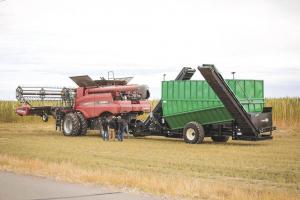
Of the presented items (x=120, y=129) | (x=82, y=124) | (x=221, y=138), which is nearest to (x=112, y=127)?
(x=120, y=129)

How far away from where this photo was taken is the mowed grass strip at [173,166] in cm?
1297

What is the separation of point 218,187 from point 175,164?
5.67 meters

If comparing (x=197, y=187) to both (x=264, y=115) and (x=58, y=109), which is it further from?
(x=58, y=109)

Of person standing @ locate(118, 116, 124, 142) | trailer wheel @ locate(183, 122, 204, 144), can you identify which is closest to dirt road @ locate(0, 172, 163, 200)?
trailer wheel @ locate(183, 122, 204, 144)

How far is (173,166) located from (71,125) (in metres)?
15.6

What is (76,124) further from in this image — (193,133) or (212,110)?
(212,110)

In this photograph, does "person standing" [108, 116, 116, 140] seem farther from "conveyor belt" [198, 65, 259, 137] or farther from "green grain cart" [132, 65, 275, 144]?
"conveyor belt" [198, 65, 259, 137]

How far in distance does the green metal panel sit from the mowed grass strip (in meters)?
1.88

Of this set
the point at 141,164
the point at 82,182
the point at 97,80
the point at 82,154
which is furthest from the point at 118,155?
the point at 97,80

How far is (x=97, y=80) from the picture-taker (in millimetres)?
32656

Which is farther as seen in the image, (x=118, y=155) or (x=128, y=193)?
(x=118, y=155)

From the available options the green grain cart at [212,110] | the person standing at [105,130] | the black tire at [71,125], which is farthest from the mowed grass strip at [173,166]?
the black tire at [71,125]

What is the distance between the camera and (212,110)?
2689 centimetres

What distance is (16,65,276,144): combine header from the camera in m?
26.0
